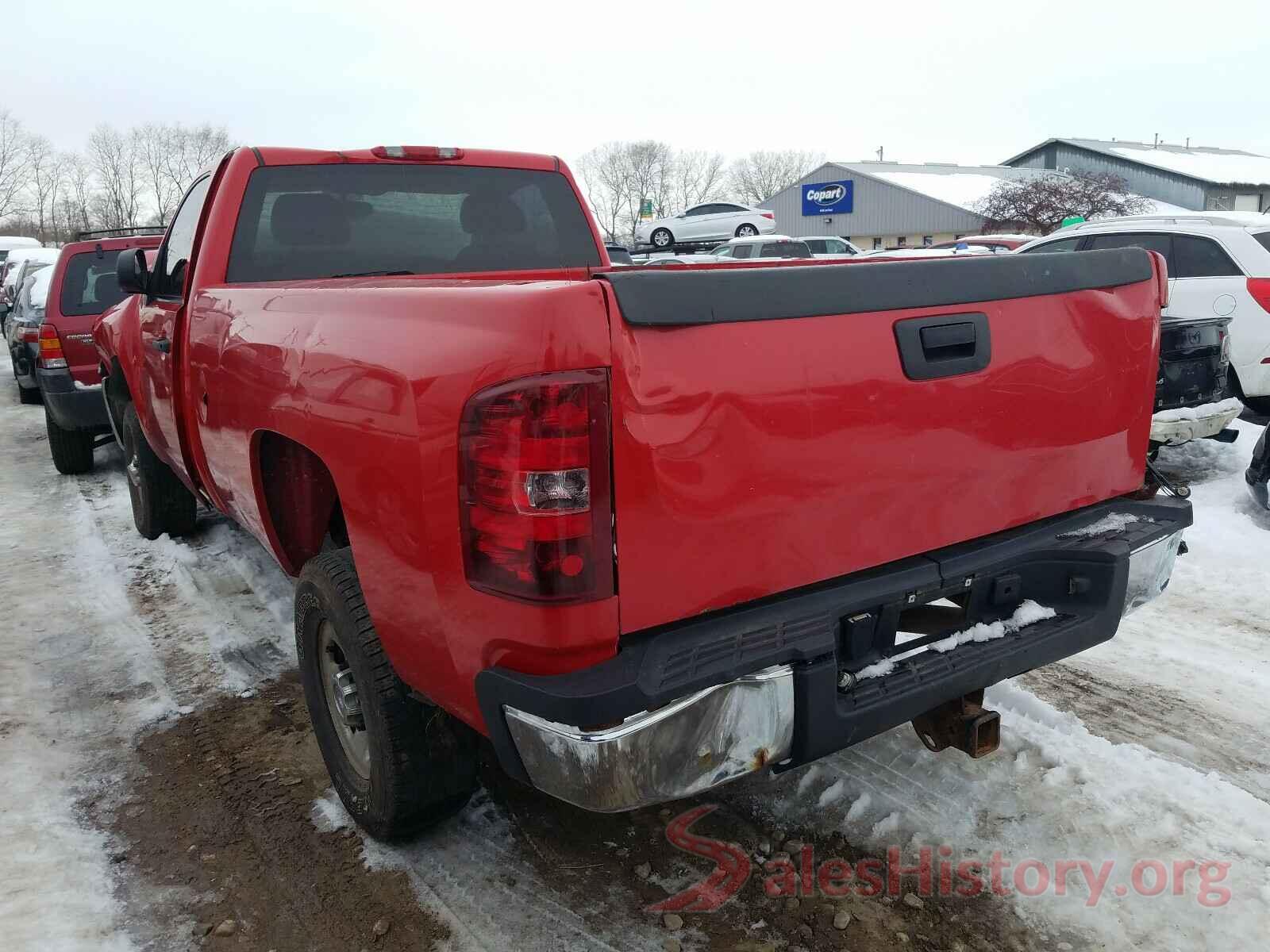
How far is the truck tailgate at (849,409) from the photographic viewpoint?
6.19 feet

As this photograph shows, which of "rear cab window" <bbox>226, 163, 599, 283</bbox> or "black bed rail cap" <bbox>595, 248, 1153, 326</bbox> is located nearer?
"black bed rail cap" <bbox>595, 248, 1153, 326</bbox>

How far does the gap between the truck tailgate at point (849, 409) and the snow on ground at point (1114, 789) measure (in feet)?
3.06

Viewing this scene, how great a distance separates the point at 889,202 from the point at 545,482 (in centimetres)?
5880

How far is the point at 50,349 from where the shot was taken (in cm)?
803

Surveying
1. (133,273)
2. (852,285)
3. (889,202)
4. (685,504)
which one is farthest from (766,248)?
(889,202)

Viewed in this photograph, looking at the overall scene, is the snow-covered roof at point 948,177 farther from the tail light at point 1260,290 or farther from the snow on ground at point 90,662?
the snow on ground at point 90,662

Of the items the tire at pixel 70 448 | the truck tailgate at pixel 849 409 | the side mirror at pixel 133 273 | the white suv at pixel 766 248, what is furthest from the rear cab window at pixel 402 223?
the white suv at pixel 766 248

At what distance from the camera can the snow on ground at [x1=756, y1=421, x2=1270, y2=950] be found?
2.42 m

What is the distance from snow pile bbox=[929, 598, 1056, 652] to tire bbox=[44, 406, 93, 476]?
7.83 m

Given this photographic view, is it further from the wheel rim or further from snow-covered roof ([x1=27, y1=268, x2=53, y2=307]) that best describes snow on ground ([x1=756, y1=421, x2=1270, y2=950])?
snow-covered roof ([x1=27, y1=268, x2=53, y2=307])

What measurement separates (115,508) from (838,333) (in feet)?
21.1

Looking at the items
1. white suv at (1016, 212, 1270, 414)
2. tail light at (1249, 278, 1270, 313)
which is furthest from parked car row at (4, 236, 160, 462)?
tail light at (1249, 278, 1270, 313)

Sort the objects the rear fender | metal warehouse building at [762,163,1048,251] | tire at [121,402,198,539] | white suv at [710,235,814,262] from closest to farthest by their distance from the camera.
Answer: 1. the rear fender
2. tire at [121,402,198,539]
3. white suv at [710,235,814,262]
4. metal warehouse building at [762,163,1048,251]

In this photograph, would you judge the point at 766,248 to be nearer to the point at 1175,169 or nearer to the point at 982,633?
the point at 982,633
